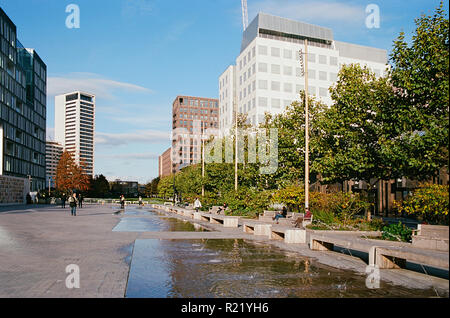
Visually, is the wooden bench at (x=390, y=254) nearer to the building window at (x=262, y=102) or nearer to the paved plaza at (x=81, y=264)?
Answer: the paved plaza at (x=81, y=264)

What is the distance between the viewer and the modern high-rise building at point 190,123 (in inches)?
7170

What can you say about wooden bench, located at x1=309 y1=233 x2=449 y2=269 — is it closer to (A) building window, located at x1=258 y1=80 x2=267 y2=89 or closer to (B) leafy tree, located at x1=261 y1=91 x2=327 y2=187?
(B) leafy tree, located at x1=261 y1=91 x2=327 y2=187

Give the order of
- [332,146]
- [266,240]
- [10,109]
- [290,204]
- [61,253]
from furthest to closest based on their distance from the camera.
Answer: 1. [10,109]
2. [290,204]
3. [332,146]
4. [266,240]
5. [61,253]

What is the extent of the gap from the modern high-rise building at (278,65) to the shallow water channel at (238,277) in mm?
58653

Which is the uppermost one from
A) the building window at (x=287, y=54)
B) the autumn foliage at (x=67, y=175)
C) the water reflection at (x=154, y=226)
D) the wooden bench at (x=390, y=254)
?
the building window at (x=287, y=54)

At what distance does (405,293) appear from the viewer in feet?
24.7

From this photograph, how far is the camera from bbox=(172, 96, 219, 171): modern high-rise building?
182 m

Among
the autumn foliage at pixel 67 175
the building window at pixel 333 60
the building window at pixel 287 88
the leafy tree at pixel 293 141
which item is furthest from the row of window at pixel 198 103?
the leafy tree at pixel 293 141

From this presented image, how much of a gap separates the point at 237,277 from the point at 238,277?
0.07ft

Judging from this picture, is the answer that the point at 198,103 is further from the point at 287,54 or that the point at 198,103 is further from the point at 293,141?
the point at 293,141

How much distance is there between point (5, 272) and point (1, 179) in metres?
65.6

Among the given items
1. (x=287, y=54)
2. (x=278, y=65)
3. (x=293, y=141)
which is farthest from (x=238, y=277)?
(x=287, y=54)
